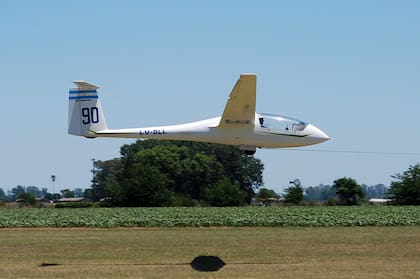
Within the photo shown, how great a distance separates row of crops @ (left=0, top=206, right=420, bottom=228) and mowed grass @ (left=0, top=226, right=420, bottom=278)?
2580 mm

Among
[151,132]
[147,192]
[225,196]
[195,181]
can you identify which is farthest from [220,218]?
[195,181]

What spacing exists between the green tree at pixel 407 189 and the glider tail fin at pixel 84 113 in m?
45.2

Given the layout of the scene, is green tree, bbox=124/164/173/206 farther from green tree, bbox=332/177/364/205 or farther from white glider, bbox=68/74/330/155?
white glider, bbox=68/74/330/155

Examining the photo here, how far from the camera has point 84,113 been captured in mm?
23531

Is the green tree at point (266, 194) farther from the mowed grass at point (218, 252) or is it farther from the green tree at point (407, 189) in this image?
the mowed grass at point (218, 252)

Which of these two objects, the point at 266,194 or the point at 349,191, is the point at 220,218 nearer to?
the point at 349,191

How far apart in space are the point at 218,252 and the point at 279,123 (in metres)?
7.90

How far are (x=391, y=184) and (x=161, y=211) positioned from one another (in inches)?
978

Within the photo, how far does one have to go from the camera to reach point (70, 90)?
931 inches

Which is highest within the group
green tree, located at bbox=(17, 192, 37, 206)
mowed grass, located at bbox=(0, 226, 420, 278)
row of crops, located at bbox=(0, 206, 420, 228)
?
green tree, located at bbox=(17, 192, 37, 206)

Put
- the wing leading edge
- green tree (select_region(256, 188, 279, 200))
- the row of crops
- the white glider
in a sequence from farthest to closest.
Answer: green tree (select_region(256, 188, 279, 200)) → the row of crops → the white glider → the wing leading edge

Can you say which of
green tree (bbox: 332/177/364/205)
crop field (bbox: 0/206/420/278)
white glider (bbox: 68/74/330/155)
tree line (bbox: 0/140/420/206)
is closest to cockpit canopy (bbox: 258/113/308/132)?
white glider (bbox: 68/74/330/155)

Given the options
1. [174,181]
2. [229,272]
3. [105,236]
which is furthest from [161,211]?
[174,181]

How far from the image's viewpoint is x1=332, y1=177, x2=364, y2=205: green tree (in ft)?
228
